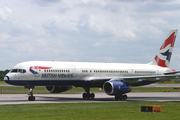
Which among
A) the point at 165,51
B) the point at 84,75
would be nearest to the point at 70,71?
the point at 84,75

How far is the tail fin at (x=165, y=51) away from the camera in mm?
50969

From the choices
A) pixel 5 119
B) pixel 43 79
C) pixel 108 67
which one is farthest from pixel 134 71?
pixel 5 119

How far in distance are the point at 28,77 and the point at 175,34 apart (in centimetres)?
2635

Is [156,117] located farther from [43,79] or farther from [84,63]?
[84,63]

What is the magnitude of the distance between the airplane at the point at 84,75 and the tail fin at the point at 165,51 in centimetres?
136

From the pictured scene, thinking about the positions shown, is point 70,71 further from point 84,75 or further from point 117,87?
point 117,87

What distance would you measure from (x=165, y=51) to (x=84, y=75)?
54.0ft

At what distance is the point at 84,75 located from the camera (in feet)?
137

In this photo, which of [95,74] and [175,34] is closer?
[95,74]

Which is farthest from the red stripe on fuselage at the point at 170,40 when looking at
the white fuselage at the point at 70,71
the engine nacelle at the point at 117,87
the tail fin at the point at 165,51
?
the engine nacelle at the point at 117,87

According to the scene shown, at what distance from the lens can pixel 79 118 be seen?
825 inches

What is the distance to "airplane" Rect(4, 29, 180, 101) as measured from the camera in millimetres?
36947

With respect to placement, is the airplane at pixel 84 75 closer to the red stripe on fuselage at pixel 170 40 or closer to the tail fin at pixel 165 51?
the tail fin at pixel 165 51

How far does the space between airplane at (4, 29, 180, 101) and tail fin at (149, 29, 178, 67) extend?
1.36 metres
